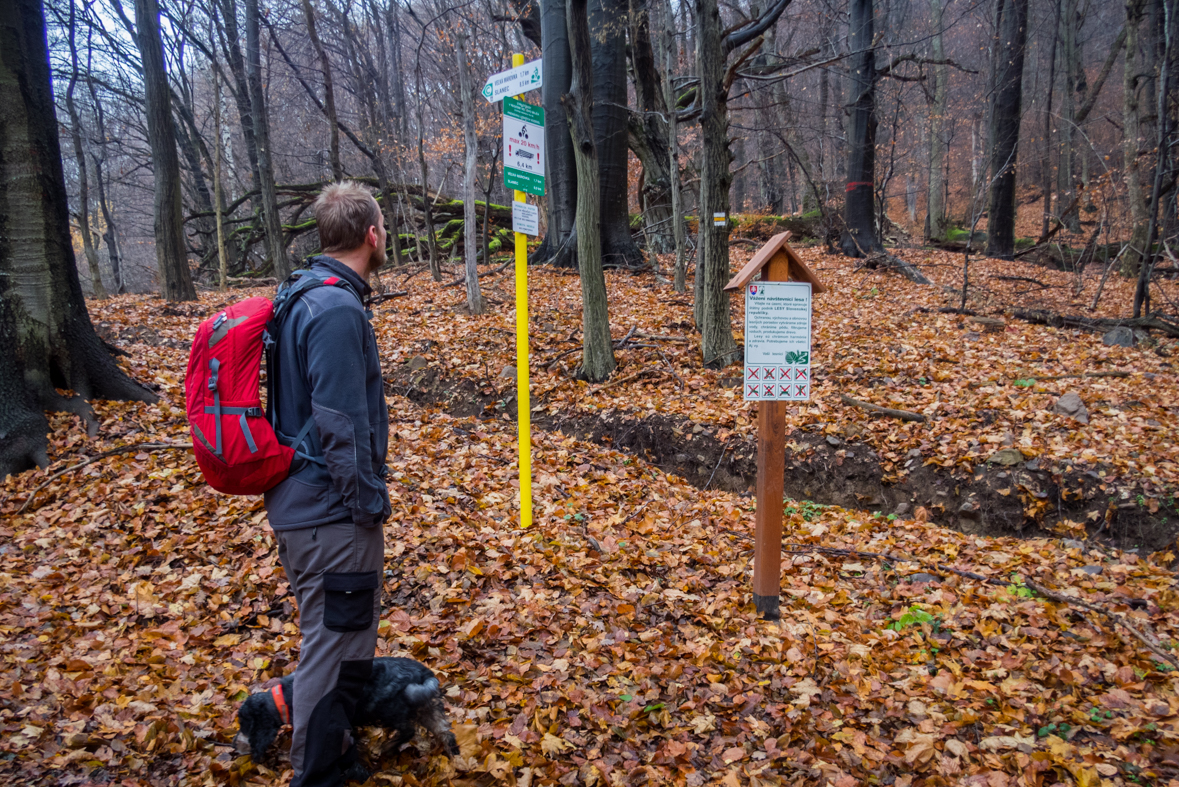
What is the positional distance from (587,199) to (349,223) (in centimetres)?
555

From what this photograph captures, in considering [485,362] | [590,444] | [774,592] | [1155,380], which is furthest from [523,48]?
[774,592]

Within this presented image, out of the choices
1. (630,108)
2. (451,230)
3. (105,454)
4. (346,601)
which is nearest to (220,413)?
(346,601)

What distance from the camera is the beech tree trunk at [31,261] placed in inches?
181

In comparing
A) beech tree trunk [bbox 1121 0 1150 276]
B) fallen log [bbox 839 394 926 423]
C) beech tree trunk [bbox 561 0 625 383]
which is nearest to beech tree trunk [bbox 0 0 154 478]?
beech tree trunk [bbox 561 0 625 383]

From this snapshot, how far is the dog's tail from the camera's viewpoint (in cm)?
240

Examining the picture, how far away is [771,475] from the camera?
148 inches

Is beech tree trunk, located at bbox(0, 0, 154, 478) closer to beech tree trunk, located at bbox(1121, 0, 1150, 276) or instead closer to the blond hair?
the blond hair

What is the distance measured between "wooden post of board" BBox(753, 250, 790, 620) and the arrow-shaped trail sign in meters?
2.12

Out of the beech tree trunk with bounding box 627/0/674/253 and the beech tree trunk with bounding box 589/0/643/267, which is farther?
the beech tree trunk with bounding box 627/0/674/253

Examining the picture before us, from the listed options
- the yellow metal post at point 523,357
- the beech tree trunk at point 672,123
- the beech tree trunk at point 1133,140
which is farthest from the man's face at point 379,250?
the beech tree trunk at point 1133,140

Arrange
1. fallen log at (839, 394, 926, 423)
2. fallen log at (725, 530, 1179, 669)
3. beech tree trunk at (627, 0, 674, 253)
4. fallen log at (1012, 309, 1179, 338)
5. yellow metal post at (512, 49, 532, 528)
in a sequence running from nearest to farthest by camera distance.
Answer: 1. fallen log at (725, 530, 1179, 669)
2. yellow metal post at (512, 49, 532, 528)
3. fallen log at (839, 394, 926, 423)
4. fallen log at (1012, 309, 1179, 338)
5. beech tree trunk at (627, 0, 674, 253)

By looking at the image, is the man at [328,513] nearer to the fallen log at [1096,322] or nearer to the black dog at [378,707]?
the black dog at [378,707]

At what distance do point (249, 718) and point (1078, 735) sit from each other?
373 centimetres

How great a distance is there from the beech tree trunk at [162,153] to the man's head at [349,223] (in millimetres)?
12261
